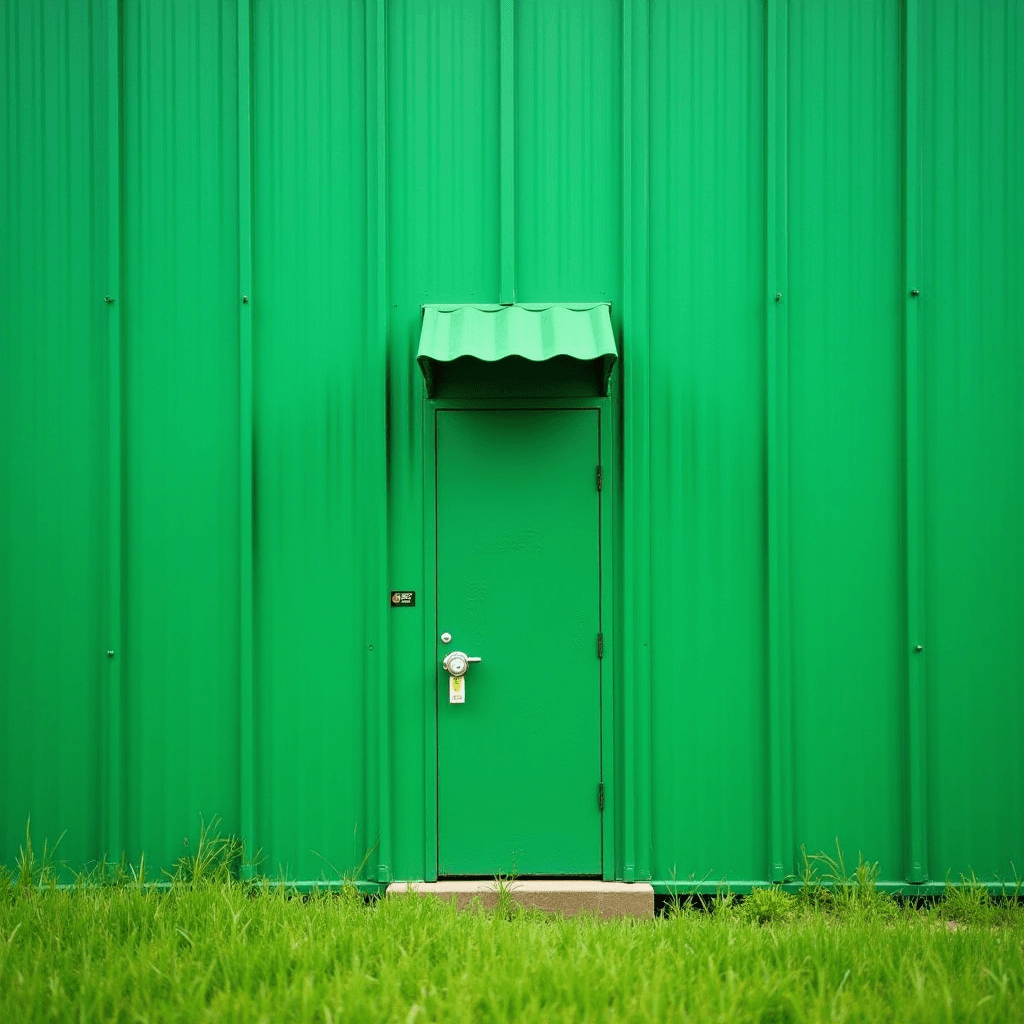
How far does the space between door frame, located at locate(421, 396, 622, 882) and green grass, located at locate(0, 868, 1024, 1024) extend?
0.65 meters

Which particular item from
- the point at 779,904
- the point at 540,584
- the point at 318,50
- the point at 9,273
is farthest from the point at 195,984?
the point at 318,50

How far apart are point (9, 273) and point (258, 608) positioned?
2644 mm

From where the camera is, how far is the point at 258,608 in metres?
4.50

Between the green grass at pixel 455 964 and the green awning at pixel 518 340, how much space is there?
Result: 2894mm

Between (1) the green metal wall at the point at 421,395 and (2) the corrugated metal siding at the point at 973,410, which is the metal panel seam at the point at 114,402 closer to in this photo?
(1) the green metal wall at the point at 421,395

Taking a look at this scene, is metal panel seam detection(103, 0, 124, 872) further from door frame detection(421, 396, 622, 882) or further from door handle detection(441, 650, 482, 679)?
door handle detection(441, 650, 482, 679)

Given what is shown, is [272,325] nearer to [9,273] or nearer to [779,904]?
[9,273]

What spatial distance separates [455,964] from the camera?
3129 millimetres

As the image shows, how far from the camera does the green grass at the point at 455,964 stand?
2.79 meters

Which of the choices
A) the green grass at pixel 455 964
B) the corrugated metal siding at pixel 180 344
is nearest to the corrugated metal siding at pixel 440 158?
the corrugated metal siding at pixel 180 344

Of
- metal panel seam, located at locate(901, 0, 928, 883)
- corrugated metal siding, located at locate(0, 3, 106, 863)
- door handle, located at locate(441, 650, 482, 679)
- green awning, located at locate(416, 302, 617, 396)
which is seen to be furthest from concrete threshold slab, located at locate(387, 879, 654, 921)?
green awning, located at locate(416, 302, 617, 396)

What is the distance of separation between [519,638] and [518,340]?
1789mm

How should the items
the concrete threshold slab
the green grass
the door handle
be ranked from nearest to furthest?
the green grass
the concrete threshold slab
the door handle

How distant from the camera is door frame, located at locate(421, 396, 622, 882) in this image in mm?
4391
